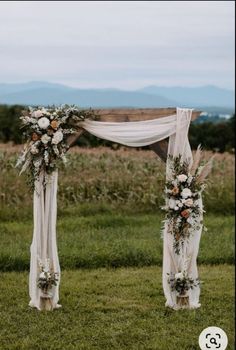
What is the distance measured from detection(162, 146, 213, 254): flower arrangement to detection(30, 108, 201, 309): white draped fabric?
120 mm

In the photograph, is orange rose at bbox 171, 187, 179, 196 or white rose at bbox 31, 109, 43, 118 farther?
orange rose at bbox 171, 187, 179, 196

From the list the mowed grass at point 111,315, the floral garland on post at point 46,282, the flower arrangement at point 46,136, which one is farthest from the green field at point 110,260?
the flower arrangement at point 46,136

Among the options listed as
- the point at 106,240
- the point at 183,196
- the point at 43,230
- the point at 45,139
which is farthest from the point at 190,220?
the point at 106,240

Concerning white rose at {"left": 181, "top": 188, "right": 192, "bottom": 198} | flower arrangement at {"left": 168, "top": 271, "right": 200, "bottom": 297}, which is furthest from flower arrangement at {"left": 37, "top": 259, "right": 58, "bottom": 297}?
white rose at {"left": 181, "top": 188, "right": 192, "bottom": 198}

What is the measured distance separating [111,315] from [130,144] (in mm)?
2302

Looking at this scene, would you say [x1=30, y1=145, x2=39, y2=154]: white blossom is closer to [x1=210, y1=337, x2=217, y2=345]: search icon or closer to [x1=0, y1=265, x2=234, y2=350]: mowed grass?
[x1=0, y1=265, x2=234, y2=350]: mowed grass

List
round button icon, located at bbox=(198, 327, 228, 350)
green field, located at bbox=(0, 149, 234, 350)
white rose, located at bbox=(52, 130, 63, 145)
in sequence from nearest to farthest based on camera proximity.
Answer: round button icon, located at bbox=(198, 327, 228, 350) < green field, located at bbox=(0, 149, 234, 350) < white rose, located at bbox=(52, 130, 63, 145)

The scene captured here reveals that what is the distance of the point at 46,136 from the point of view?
8.98 meters

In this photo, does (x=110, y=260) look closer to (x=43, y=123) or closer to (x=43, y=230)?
(x=43, y=230)

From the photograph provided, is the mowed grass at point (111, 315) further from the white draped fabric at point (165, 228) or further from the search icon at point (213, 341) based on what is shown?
the search icon at point (213, 341)

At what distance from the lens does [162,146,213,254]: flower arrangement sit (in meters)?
9.27

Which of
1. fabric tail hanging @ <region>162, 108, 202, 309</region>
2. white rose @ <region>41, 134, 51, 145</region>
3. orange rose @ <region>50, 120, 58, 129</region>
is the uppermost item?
orange rose @ <region>50, 120, 58, 129</region>

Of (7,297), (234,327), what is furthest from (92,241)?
(234,327)

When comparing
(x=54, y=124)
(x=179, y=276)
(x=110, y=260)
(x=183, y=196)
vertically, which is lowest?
(x=110, y=260)
